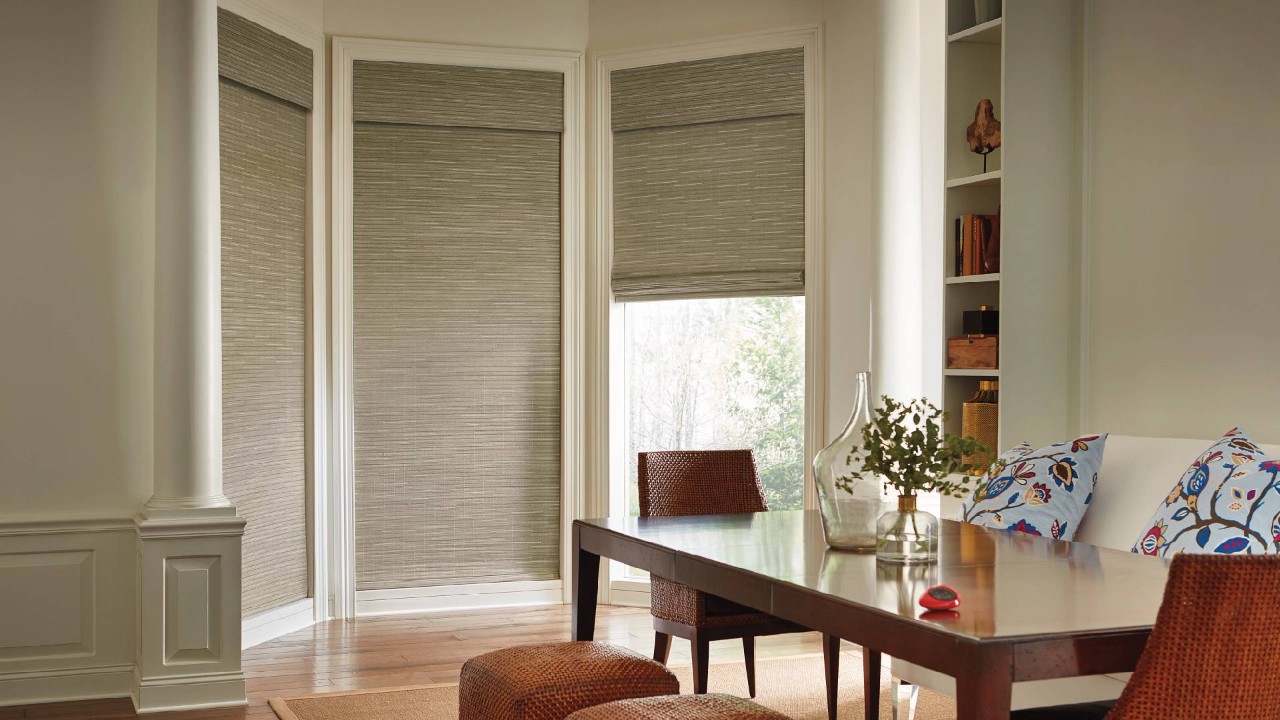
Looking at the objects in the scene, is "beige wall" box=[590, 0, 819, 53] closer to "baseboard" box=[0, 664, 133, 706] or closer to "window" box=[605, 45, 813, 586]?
"window" box=[605, 45, 813, 586]

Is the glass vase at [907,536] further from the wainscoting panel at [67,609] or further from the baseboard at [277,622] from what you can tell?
the baseboard at [277,622]

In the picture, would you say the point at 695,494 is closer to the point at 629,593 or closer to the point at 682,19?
the point at 629,593

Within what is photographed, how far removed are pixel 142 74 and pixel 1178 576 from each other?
3998mm

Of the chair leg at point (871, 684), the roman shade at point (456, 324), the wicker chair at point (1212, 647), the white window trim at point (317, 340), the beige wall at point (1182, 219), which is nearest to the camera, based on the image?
the wicker chair at point (1212, 647)

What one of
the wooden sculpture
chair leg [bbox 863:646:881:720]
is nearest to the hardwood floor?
chair leg [bbox 863:646:881:720]

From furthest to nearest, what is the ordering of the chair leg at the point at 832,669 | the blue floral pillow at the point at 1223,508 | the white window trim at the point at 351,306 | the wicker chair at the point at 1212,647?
the white window trim at the point at 351,306 < the chair leg at the point at 832,669 < the blue floral pillow at the point at 1223,508 < the wicker chair at the point at 1212,647

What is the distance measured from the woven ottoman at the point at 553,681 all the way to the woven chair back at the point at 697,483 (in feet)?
3.56

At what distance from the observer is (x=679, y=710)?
232cm

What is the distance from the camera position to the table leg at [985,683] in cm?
165

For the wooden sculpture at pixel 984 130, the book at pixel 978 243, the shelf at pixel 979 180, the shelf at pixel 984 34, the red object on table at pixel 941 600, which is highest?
the shelf at pixel 984 34

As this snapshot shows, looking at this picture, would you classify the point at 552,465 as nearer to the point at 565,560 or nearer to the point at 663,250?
the point at 565,560

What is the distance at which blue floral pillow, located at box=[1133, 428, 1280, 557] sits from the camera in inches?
108

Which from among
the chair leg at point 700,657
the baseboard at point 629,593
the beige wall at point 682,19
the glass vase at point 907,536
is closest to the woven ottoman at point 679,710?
the glass vase at point 907,536

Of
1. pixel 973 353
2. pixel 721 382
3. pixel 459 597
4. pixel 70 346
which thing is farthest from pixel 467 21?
pixel 973 353
